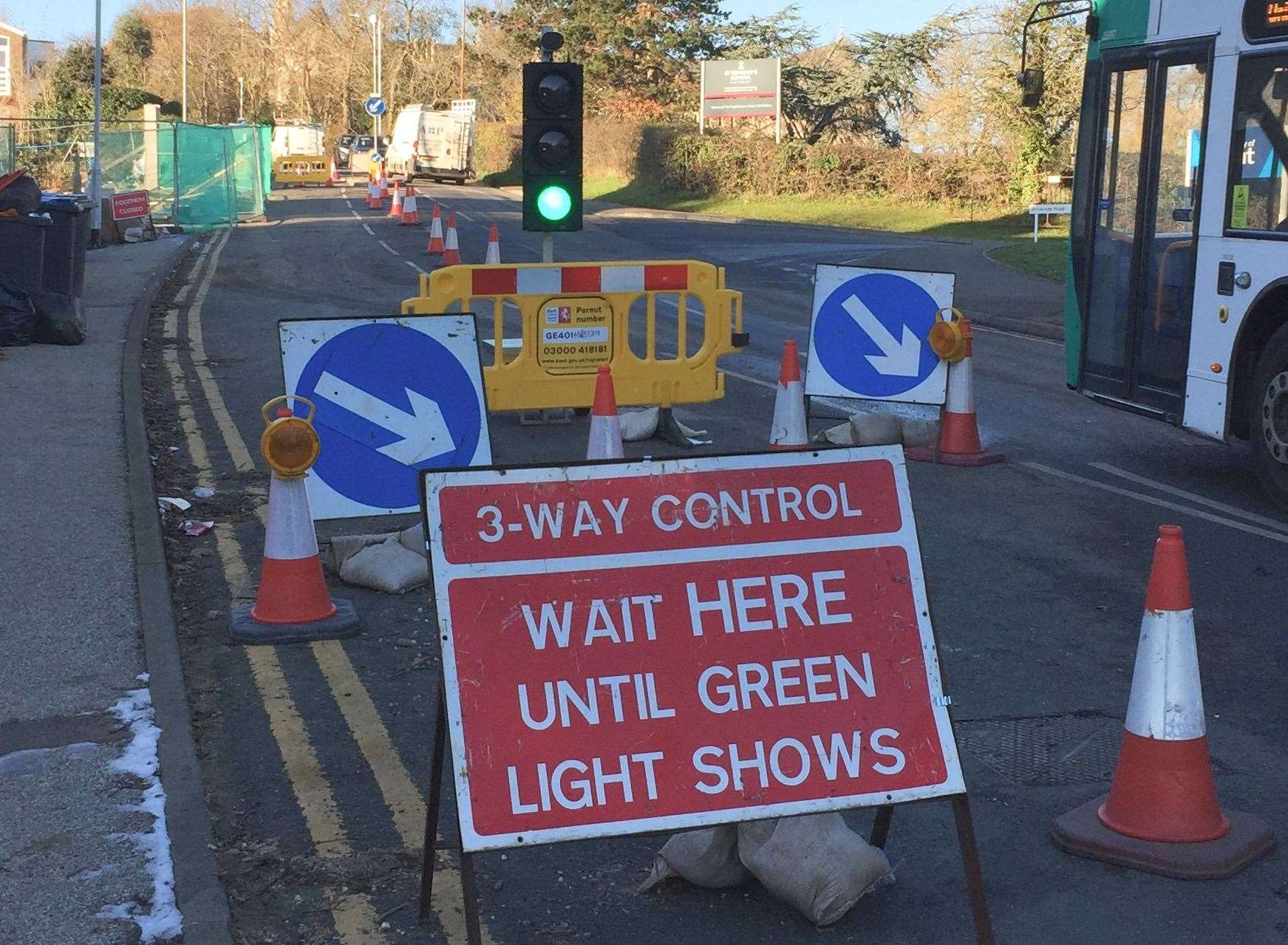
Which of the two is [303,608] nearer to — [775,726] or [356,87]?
[775,726]

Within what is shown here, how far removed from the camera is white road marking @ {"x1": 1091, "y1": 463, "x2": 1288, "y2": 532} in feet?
29.1

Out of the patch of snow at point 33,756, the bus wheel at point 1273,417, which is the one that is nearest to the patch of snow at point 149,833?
the patch of snow at point 33,756

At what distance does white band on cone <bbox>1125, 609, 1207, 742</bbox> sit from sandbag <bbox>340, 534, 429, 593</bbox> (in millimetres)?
3668

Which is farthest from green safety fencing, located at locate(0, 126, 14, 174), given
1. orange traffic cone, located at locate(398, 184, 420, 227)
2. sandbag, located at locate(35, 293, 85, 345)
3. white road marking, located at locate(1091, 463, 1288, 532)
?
white road marking, located at locate(1091, 463, 1288, 532)

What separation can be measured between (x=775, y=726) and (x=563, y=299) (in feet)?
23.5

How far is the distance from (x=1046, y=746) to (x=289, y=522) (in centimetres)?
312

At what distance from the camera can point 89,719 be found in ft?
17.9

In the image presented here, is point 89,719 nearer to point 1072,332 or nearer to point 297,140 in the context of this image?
point 1072,332

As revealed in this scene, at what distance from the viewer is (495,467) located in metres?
3.92

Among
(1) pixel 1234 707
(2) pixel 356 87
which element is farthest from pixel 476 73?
(1) pixel 1234 707

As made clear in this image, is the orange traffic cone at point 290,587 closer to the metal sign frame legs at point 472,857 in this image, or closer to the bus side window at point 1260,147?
the metal sign frame legs at point 472,857

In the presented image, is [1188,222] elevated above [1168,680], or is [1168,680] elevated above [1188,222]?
[1188,222]

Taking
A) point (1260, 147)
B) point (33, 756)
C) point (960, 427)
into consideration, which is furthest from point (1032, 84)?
point (33, 756)

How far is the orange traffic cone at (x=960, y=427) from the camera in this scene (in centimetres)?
1028
